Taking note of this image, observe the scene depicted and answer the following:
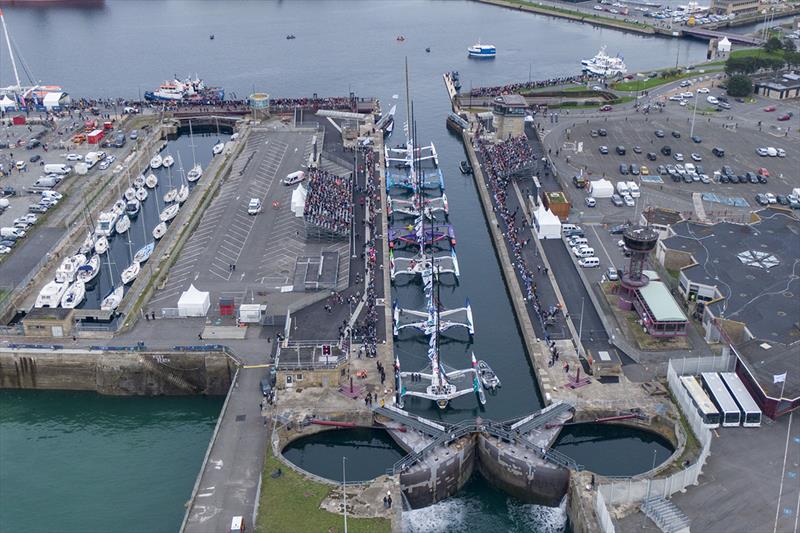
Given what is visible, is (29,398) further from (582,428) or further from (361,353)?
(582,428)

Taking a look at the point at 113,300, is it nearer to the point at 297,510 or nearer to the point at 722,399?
the point at 297,510

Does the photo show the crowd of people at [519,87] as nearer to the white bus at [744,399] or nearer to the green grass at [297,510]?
the white bus at [744,399]

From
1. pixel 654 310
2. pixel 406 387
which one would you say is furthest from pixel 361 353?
pixel 654 310

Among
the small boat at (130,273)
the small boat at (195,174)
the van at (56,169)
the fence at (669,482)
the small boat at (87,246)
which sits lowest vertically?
the fence at (669,482)

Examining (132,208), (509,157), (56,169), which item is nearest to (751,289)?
(509,157)

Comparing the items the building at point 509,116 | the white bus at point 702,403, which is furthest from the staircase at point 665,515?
the building at point 509,116

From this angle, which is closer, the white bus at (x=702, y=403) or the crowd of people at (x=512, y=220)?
the white bus at (x=702, y=403)

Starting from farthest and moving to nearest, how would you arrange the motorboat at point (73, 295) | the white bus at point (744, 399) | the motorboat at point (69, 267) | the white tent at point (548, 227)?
the white tent at point (548, 227), the motorboat at point (69, 267), the motorboat at point (73, 295), the white bus at point (744, 399)
